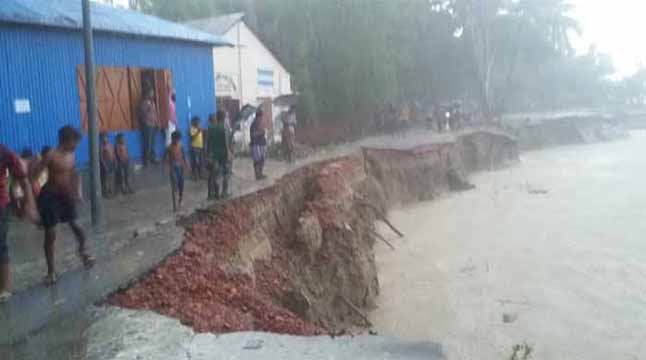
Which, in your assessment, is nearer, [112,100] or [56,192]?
[56,192]

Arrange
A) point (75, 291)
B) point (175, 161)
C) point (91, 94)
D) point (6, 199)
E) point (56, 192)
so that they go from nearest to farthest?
point (6, 199) < point (75, 291) < point (56, 192) < point (91, 94) < point (175, 161)

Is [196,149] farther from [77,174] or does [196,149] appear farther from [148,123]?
[77,174]

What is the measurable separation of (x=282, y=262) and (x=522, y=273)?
6.91 meters

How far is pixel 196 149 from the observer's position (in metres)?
16.2

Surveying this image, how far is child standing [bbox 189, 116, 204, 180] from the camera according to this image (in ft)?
51.2

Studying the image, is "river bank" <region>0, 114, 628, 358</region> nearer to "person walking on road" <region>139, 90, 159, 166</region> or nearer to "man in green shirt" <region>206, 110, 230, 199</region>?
"man in green shirt" <region>206, 110, 230, 199</region>

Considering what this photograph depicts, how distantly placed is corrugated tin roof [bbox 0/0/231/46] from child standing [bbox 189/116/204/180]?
88.4 inches

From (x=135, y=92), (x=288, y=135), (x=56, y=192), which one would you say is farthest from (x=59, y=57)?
(x=288, y=135)

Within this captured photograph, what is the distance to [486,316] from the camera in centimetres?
1353

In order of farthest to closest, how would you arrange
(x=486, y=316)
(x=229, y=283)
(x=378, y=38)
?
(x=378, y=38), (x=486, y=316), (x=229, y=283)

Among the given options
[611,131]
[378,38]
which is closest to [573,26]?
[611,131]

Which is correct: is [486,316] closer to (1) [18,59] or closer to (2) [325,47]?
(1) [18,59]

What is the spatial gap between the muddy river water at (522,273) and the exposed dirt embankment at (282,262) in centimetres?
109

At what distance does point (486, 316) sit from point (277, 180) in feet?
20.4
